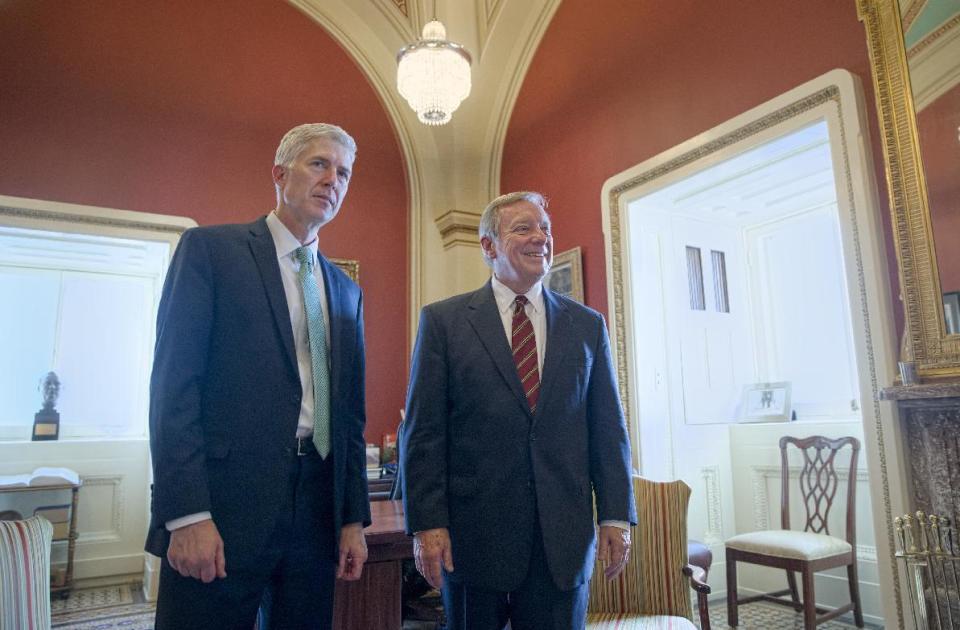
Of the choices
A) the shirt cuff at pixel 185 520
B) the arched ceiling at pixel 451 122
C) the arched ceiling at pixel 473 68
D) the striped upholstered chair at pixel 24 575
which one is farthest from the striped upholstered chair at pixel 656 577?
the arched ceiling at pixel 473 68

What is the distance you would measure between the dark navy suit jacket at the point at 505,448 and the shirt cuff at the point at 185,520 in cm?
49

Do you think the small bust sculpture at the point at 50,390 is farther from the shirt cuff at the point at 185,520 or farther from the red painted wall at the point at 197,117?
the shirt cuff at the point at 185,520

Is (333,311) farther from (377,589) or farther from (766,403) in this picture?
(766,403)

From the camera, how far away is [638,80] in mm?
3699

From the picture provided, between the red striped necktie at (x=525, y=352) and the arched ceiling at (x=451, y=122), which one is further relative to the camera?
the arched ceiling at (x=451, y=122)

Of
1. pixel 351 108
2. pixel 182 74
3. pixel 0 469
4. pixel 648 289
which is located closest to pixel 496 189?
pixel 351 108

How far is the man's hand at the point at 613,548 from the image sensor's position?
1.60 m

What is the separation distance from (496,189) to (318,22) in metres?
1.77

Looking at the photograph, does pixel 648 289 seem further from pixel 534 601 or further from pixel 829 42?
pixel 534 601

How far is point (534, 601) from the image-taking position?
1488 mm

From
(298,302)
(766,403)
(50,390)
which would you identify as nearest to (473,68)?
(766,403)

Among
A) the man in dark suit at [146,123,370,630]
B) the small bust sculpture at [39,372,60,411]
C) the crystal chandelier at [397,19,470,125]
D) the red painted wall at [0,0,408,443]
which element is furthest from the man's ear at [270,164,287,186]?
the small bust sculpture at [39,372,60,411]

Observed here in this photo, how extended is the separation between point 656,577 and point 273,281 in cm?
Result: 169

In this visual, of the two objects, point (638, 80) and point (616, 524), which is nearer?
point (616, 524)
